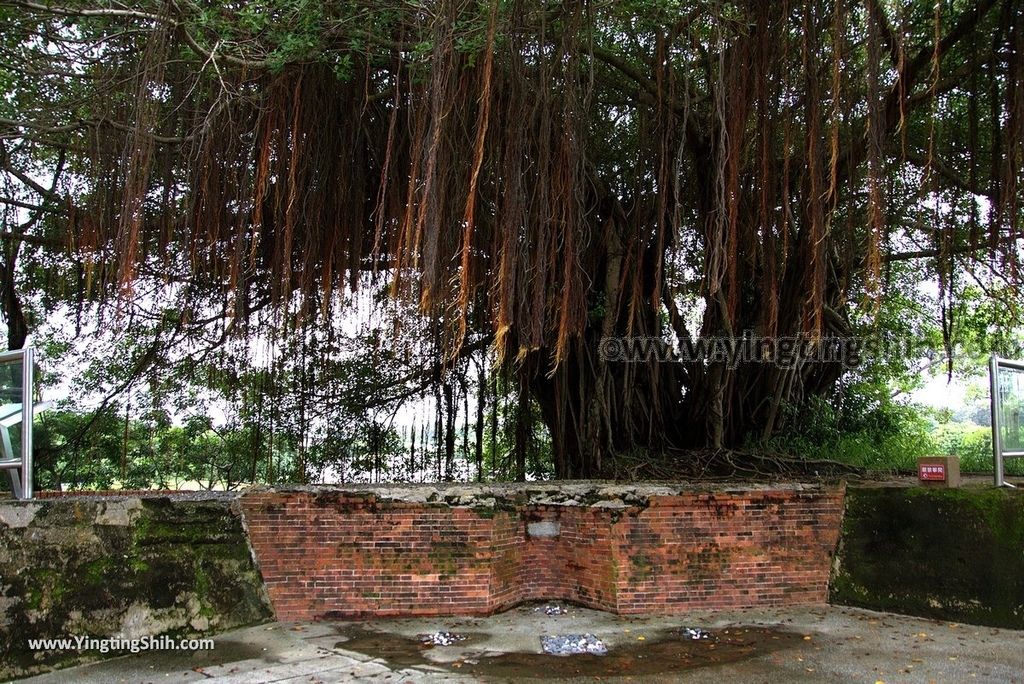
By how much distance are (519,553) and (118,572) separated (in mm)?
2312

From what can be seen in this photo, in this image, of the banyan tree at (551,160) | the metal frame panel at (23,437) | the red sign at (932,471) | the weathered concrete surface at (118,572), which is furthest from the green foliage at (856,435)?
the metal frame panel at (23,437)

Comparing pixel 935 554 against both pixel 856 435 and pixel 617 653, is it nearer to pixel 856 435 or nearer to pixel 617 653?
pixel 617 653

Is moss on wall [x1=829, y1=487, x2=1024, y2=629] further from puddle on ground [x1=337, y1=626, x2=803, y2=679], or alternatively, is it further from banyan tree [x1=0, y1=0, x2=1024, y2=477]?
banyan tree [x1=0, y1=0, x2=1024, y2=477]

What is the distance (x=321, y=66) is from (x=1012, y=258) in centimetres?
434

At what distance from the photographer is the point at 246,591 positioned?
4.32 meters

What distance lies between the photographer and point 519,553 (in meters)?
4.88

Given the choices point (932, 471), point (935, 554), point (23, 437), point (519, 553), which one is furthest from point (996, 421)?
point (23, 437)

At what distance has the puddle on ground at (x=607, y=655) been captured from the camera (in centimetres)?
352

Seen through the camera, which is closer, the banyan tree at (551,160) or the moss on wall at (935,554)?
the banyan tree at (551,160)

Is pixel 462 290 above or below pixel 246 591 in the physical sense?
above

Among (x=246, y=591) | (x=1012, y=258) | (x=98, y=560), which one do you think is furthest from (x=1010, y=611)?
(x=98, y=560)

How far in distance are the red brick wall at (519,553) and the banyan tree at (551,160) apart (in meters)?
1.12

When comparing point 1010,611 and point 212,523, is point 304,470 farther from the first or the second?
point 1010,611

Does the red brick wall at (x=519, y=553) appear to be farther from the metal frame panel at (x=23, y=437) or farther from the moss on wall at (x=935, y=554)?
the metal frame panel at (x=23, y=437)
